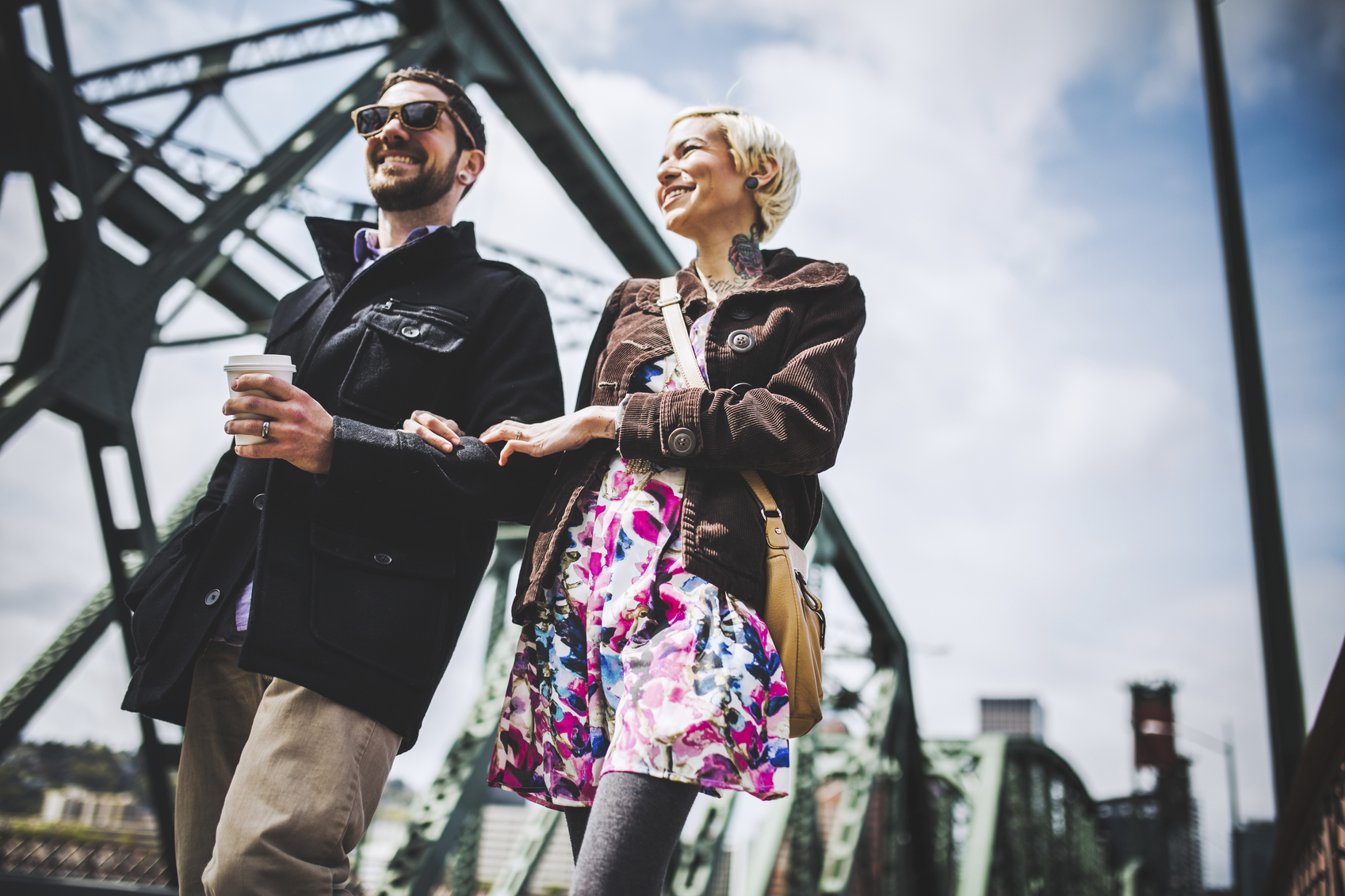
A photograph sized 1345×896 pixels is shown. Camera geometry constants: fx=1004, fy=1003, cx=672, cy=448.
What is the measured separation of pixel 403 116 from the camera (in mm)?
2250

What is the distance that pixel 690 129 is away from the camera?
2180 mm

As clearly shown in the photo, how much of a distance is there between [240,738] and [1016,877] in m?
16.5

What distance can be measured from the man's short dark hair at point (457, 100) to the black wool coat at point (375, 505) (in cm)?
33

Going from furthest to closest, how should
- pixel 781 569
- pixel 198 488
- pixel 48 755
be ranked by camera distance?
1. pixel 48 755
2. pixel 198 488
3. pixel 781 569

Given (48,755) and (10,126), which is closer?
(10,126)

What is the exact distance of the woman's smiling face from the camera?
2127 mm

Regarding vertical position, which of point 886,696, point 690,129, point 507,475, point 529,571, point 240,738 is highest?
point 886,696

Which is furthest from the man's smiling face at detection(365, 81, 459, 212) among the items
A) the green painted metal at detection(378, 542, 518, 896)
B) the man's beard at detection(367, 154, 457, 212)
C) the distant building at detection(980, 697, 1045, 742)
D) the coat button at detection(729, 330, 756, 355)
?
the distant building at detection(980, 697, 1045, 742)

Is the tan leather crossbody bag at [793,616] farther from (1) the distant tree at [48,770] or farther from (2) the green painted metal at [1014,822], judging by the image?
(2) the green painted metal at [1014,822]


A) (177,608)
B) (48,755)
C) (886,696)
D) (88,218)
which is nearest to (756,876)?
(886,696)

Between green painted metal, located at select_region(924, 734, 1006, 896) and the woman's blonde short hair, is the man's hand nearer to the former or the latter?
the woman's blonde short hair

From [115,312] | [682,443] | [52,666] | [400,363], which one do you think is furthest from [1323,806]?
[52,666]

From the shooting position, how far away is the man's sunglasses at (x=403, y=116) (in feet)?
7.37

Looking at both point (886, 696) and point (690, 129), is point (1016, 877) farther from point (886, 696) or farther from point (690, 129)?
point (690, 129)
